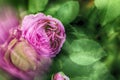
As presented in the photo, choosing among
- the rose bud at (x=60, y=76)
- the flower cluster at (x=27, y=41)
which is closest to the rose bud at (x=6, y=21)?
the flower cluster at (x=27, y=41)

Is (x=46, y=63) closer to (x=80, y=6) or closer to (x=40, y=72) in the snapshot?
(x=40, y=72)

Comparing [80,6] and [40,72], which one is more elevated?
[80,6]

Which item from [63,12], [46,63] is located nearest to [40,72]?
[46,63]

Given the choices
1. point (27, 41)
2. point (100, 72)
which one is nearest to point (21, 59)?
point (27, 41)

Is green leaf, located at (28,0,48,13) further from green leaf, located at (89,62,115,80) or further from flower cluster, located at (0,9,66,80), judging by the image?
green leaf, located at (89,62,115,80)

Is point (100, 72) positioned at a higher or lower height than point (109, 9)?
lower

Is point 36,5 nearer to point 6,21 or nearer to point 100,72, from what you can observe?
point 6,21
